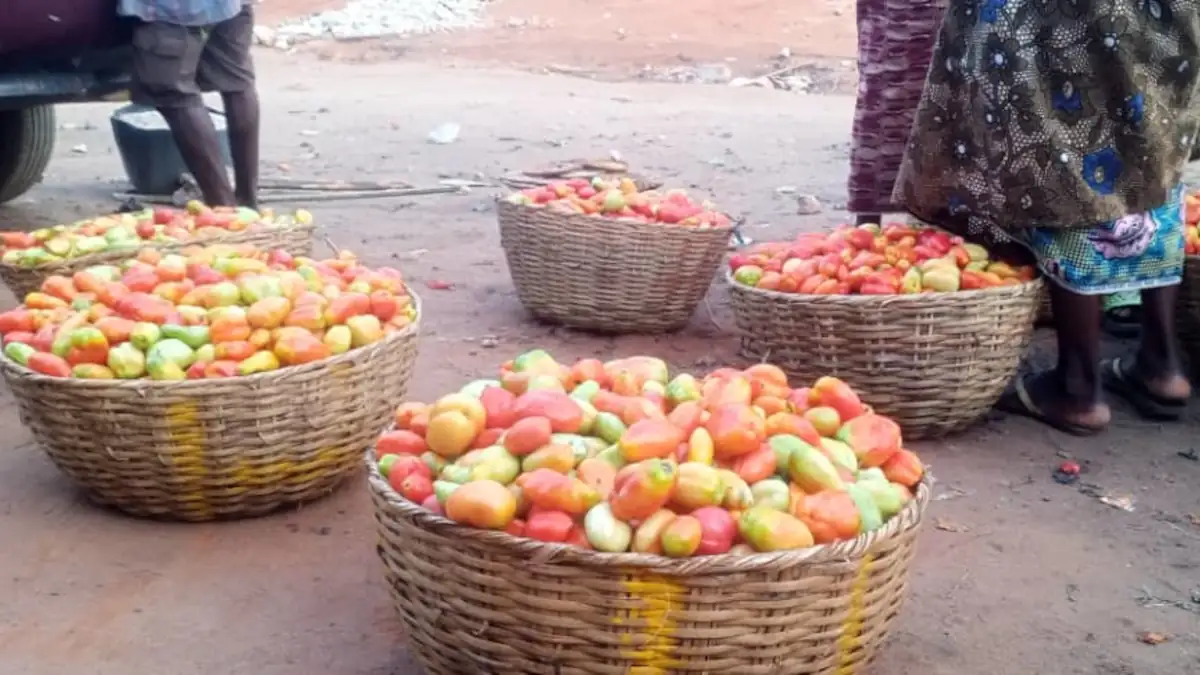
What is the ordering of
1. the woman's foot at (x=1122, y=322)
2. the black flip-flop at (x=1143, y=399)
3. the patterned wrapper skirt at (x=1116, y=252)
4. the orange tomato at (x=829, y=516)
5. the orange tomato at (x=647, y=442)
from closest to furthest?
the orange tomato at (x=829, y=516) → the orange tomato at (x=647, y=442) → the patterned wrapper skirt at (x=1116, y=252) → the black flip-flop at (x=1143, y=399) → the woman's foot at (x=1122, y=322)

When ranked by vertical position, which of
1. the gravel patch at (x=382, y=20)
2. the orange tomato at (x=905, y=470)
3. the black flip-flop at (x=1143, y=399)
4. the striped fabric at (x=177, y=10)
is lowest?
the gravel patch at (x=382, y=20)

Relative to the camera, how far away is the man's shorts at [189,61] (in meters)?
4.79

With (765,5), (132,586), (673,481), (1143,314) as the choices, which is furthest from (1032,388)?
(765,5)

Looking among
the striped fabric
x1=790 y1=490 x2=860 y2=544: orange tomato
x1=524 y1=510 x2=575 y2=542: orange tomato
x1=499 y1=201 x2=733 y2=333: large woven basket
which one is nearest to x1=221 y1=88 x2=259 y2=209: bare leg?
the striped fabric

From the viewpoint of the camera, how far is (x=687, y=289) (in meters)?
4.52

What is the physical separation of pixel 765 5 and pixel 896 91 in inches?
709

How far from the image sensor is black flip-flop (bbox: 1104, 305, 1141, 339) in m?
4.54

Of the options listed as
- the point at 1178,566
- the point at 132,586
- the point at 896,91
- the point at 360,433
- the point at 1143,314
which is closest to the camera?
the point at 132,586

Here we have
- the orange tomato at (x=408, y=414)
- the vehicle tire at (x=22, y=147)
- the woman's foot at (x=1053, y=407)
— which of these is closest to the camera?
the orange tomato at (x=408, y=414)

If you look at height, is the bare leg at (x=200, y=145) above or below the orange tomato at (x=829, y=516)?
below

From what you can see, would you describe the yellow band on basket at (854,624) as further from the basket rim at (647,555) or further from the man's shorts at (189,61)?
the man's shorts at (189,61)

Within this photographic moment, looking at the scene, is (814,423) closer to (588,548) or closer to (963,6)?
(588,548)

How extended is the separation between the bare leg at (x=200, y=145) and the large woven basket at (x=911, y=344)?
256 cm

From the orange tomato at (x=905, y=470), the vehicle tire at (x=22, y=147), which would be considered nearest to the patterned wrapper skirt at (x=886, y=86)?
the orange tomato at (x=905, y=470)
